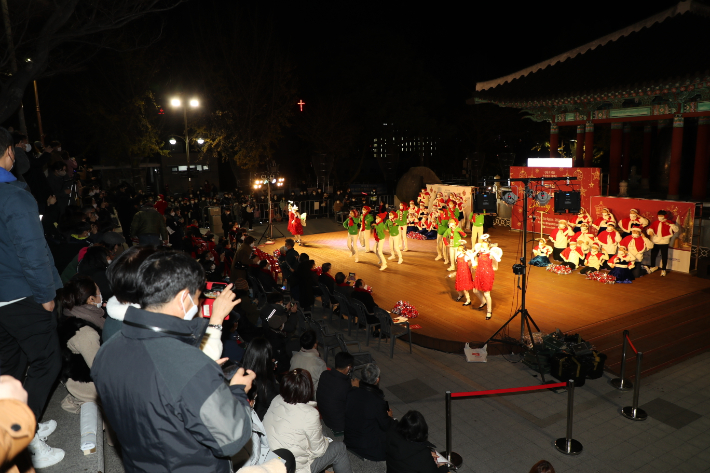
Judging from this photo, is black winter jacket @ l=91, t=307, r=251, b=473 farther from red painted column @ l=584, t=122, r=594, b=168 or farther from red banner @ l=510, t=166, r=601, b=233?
red painted column @ l=584, t=122, r=594, b=168

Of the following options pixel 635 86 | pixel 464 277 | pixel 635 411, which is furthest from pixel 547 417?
pixel 635 86

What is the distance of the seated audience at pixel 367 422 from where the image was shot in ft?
16.3

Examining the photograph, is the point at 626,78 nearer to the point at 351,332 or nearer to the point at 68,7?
the point at 351,332

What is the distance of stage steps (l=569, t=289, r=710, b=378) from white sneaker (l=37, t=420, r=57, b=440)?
812cm

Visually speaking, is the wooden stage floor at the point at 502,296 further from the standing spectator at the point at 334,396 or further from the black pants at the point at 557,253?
the standing spectator at the point at 334,396

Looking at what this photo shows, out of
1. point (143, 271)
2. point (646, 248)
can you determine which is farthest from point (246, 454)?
point (646, 248)

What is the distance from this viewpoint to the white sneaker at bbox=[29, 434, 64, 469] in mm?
3217

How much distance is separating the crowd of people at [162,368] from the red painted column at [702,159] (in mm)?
14804

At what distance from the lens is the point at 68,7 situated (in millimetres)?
8531

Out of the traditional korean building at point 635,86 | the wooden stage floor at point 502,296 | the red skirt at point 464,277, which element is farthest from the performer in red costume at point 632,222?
the red skirt at point 464,277

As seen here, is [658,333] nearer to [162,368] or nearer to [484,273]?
[484,273]

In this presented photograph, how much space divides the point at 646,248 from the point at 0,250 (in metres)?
14.9

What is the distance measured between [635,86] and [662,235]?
15.4ft

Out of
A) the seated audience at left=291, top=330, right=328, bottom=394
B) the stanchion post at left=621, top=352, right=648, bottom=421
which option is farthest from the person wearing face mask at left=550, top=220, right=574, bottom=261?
the seated audience at left=291, top=330, right=328, bottom=394
